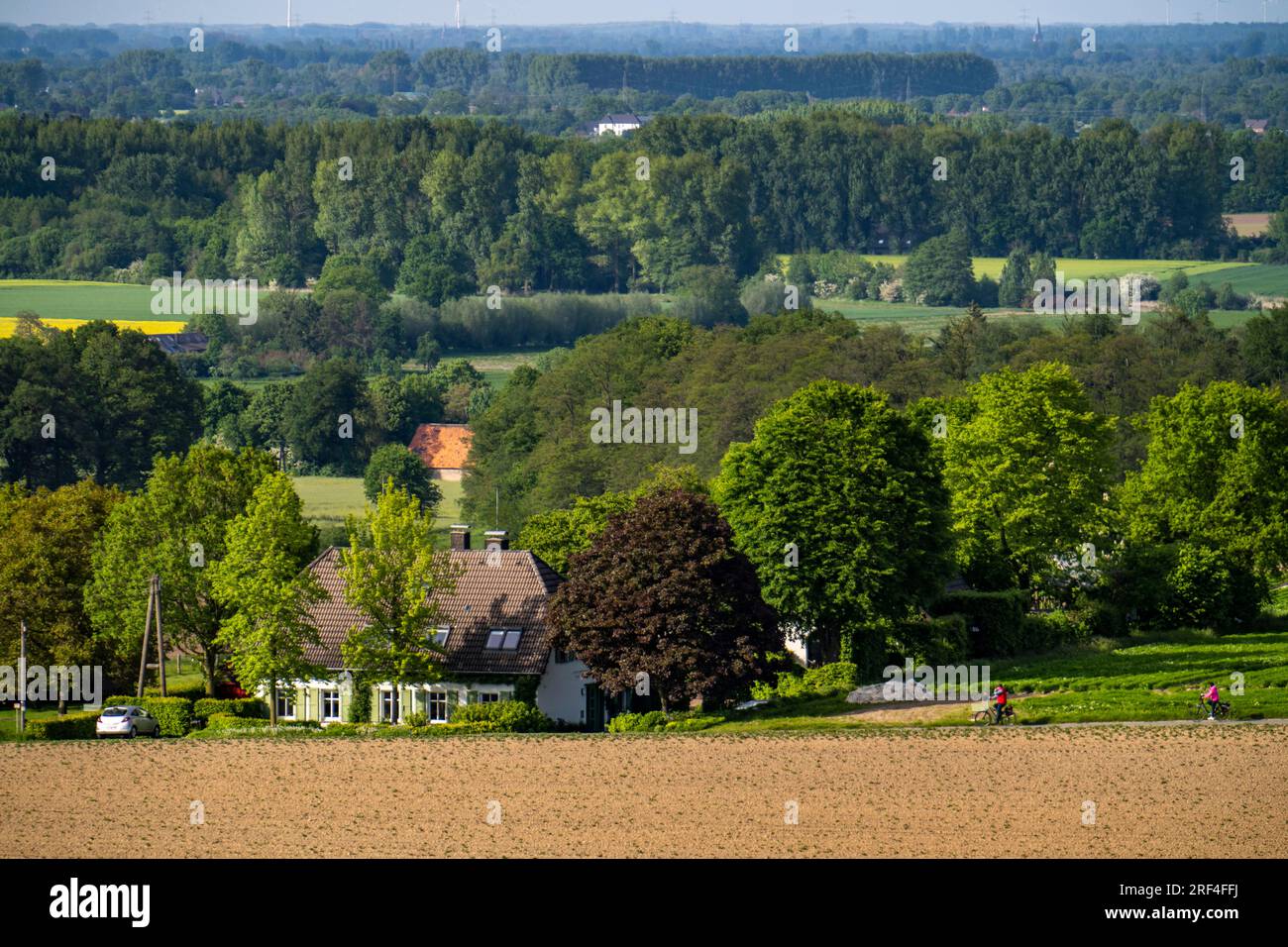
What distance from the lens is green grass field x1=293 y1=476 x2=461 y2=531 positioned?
395ft

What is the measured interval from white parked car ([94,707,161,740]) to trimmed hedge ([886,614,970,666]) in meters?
20.4

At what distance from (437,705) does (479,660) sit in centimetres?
160

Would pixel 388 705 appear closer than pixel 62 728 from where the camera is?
No

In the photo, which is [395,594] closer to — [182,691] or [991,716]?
[182,691]

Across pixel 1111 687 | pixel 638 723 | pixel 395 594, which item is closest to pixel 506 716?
pixel 638 723

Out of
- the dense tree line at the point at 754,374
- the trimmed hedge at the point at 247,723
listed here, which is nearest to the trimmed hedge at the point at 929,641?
the trimmed hedge at the point at 247,723

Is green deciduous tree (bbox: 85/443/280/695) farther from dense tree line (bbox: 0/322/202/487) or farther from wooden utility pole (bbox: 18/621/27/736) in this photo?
dense tree line (bbox: 0/322/202/487)

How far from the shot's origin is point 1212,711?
56.4 metres

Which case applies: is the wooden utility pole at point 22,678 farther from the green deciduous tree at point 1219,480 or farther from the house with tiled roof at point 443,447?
the house with tiled roof at point 443,447

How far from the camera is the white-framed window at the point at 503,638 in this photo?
6262 cm

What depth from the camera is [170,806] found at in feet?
164

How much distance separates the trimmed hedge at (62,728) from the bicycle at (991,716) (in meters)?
22.1

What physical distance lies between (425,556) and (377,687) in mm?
3634
